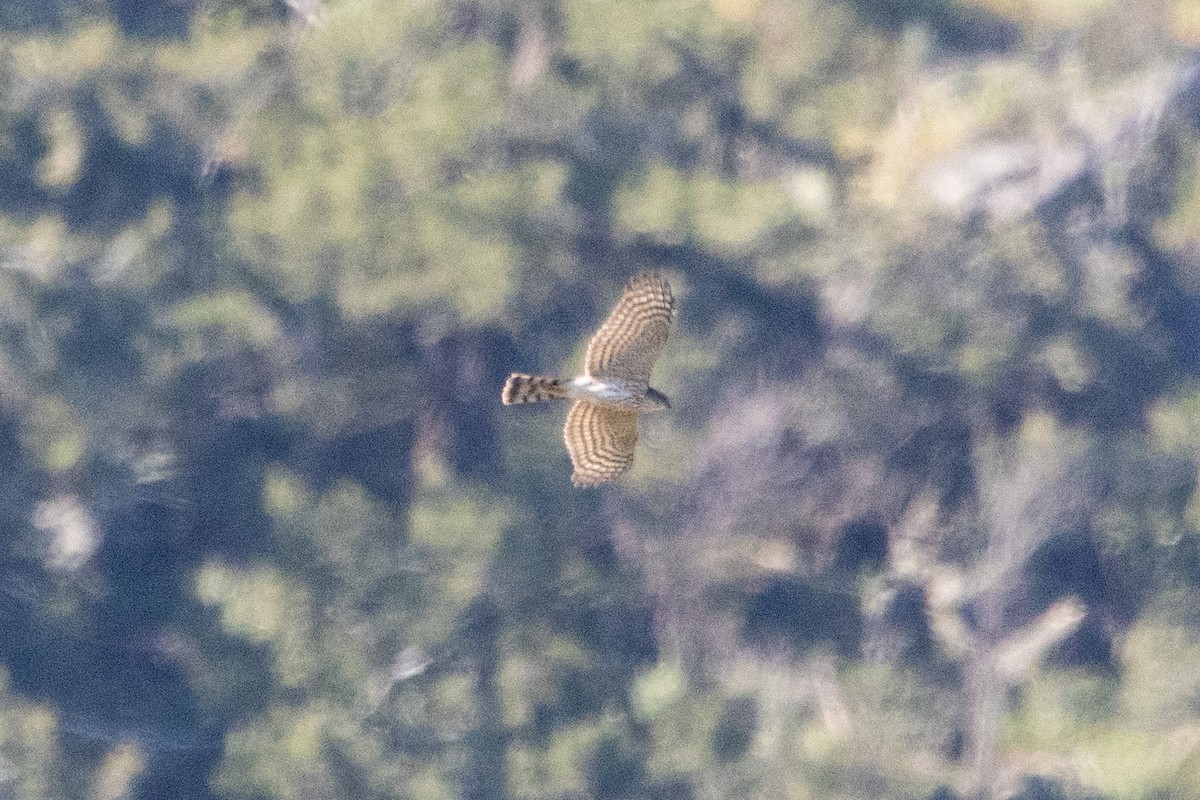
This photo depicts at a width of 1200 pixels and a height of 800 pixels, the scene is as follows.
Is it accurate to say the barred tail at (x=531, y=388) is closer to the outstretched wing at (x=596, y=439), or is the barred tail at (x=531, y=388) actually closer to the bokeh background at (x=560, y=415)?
the outstretched wing at (x=596, y=439)

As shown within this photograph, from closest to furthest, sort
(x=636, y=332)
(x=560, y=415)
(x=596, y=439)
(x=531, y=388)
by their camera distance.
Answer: (x=531, y=388)
(x=596, y=439)
(x=636, y=332)
(x=560, y=415)

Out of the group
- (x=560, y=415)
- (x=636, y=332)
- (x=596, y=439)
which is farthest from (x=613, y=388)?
(x=560, y=415)

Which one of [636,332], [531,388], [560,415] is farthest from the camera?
[560,415]

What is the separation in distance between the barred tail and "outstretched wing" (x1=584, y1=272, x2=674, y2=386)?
0.35 m

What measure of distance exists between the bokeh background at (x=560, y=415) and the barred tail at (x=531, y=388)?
540 centimetres

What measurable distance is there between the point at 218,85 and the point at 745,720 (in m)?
5.49

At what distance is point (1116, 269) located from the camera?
46.7ft

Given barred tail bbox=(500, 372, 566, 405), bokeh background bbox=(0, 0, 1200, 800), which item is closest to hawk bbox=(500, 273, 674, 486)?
barred tail bbox=(500, 372, 566, 405)

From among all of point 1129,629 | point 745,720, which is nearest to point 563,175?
point 745,720

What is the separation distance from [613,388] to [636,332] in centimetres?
32

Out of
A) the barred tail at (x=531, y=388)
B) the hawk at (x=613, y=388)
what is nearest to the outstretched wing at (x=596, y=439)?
the hawk at (x=613, y=388)

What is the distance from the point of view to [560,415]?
1256cm

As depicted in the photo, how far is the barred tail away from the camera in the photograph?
684cm

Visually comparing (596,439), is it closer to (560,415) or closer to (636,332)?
(636,332)
